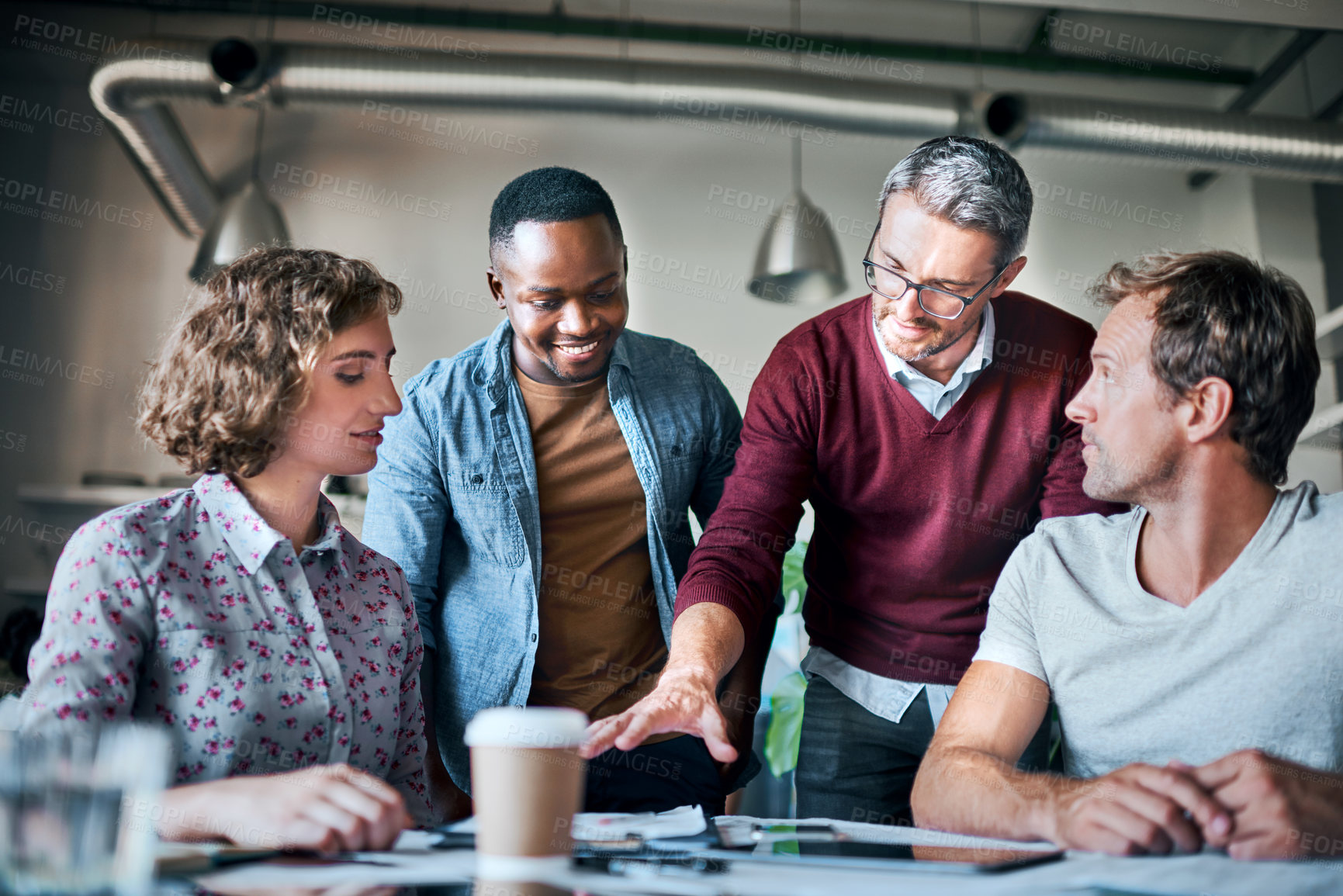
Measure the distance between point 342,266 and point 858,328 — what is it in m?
0.90

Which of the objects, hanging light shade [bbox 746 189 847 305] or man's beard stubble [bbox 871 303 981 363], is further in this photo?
hanging light shade [bbox 746 189 847 305]

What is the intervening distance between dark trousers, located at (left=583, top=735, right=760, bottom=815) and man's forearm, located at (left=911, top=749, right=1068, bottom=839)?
0.55 m

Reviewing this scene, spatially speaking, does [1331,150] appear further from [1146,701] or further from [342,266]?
→ [342,266]

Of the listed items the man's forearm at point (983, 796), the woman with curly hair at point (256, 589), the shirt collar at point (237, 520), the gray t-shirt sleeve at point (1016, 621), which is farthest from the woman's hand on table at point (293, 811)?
the gray t-shirt sleeve at point (1016, 621)

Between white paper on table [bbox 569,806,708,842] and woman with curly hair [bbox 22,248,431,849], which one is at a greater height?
woman with curly hair [bbox 22,248,431,849]

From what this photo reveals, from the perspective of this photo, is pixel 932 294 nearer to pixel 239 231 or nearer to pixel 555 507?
pixel 555 507

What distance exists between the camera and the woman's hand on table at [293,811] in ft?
2.71

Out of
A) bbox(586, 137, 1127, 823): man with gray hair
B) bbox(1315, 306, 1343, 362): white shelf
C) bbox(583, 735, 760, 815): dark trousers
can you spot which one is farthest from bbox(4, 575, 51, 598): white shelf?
bbox(1315, 306, 1343, 362): white shelf

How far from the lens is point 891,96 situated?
388cm

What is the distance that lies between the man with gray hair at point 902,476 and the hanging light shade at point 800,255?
224 cm

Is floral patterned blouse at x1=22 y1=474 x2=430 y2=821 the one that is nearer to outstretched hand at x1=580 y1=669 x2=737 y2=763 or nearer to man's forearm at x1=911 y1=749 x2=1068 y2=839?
outstretched hand at x1=580 y1=669 x2=737 y2=763

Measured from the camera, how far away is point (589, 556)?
1840 millimetres

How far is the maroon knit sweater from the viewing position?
172 cm

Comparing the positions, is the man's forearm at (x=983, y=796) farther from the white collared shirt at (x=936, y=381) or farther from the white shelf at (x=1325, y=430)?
the white shelf at (x=1325, y=430)
